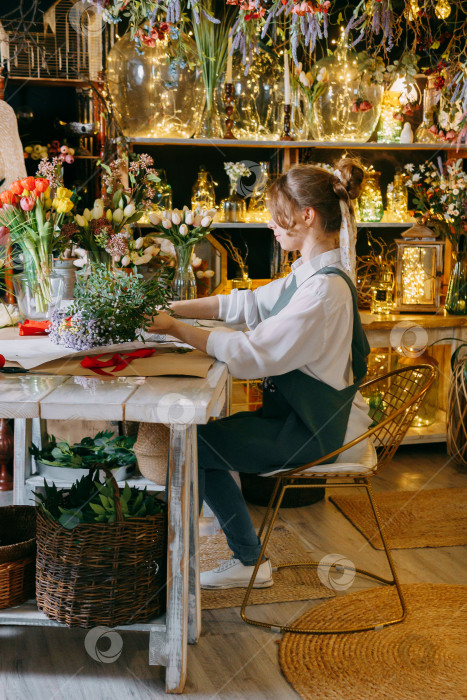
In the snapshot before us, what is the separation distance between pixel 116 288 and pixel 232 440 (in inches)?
21.0

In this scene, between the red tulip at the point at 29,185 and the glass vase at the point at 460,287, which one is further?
the glass vase at the point at 460,287

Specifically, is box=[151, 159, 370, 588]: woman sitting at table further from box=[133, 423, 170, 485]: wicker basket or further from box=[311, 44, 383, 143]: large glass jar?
box=[311, 44, 383, 143]: large glass jar

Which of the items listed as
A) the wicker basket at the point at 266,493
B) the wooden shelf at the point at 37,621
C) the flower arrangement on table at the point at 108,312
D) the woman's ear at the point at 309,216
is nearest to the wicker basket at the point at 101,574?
the wooden shelf at the point at 37,621

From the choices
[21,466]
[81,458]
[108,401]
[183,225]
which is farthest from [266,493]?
[108,401]

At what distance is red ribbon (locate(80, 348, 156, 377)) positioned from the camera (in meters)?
1.97

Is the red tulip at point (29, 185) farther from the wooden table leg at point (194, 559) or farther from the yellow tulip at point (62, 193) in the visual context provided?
the wooden table leg at point (194, 559)

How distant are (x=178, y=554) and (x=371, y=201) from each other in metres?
2.56

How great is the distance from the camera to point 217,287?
3.91m

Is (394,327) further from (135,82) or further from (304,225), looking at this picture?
(135,82)

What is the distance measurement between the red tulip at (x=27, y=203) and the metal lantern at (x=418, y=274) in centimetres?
194

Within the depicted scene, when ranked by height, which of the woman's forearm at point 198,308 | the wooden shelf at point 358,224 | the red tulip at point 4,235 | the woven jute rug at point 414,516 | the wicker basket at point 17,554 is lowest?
the woven jute rug at point 414,516

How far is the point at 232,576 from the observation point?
8.16 ft

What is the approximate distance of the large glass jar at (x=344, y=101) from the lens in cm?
372

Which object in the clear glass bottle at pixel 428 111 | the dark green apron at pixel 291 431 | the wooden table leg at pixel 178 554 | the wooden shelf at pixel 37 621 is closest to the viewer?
the wooden table leg at pixel 178 554
